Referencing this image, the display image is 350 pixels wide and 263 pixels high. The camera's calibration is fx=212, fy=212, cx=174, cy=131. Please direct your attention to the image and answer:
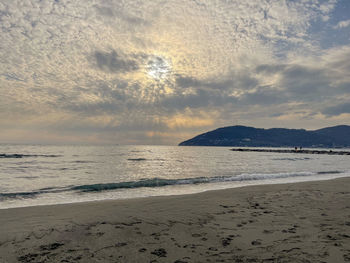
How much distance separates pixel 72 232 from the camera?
6719 millimetres

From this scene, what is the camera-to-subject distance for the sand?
5184 millimetres

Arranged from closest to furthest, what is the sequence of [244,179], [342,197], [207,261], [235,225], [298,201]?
1. [207,261]
2. [235,225]
3. [298,201]
4. [342,197]
5. [244,179]

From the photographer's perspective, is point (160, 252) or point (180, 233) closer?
point (160, 252)

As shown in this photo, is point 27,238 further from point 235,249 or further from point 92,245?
point 235,249

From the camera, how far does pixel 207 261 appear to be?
15.9 ft

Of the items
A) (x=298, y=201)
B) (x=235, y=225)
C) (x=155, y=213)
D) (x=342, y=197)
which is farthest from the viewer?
(x=342, y=197)

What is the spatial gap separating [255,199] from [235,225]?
16.6 feet

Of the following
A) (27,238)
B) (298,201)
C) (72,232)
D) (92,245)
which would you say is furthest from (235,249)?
(298,201)

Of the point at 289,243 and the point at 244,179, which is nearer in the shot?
the point at 289,243

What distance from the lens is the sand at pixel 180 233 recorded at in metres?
5.18

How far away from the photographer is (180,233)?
668 cm

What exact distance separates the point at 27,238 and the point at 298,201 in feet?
39.4

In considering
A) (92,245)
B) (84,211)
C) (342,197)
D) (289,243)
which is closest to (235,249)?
(289,243)

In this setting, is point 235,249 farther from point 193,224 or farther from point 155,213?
point 155,213
